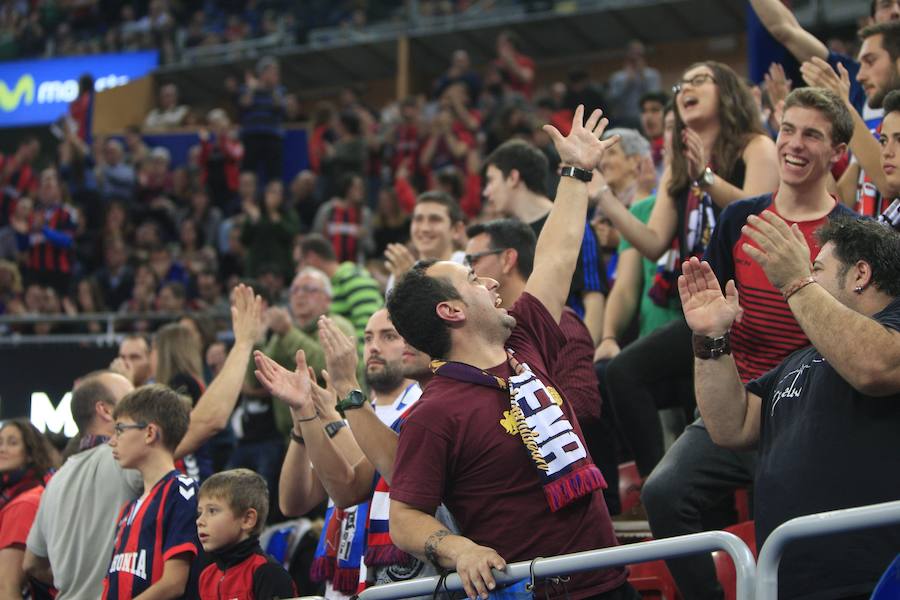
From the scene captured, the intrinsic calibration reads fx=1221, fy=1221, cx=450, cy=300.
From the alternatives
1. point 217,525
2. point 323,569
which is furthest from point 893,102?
point 217,525

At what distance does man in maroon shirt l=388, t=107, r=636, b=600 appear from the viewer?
11.0ft

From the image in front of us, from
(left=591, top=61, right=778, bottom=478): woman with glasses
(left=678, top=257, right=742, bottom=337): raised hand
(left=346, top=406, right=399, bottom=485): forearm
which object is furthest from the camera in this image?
(left=591, top=61, right=778, bottom=478): woman with glasses

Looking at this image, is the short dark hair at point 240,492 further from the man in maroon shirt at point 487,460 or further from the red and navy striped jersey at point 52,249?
the red and navy striped jersey at point 52,249

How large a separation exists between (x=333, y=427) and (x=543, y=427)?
3.64 ft

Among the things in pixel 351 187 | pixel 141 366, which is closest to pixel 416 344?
pixel 141 366

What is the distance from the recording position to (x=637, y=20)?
16000mm

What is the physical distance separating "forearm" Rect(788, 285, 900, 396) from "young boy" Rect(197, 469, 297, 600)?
2.27 m

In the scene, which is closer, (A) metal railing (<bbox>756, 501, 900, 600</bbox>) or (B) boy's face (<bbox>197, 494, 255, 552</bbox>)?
(A) metal railing (<bbox>756, 501, 900, 600</bbox>)

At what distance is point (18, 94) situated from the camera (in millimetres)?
20344

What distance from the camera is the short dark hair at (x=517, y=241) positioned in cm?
460

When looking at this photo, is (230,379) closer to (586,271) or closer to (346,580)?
(346,580)

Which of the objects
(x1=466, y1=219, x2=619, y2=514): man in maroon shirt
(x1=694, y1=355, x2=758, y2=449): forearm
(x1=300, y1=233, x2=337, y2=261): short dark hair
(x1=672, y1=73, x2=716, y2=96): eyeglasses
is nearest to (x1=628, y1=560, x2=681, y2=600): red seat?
(x1=466, y1=219, x2=619, y2=514): man in maroon shirt

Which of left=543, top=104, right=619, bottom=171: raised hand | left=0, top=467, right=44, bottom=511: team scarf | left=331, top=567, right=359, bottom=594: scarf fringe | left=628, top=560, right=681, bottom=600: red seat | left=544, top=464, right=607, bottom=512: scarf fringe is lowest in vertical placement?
left=628, top=560, right=681, bottom=600: red seat

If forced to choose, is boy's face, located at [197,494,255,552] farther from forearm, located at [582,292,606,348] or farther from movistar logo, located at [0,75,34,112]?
movistar logo, located at [0,75,34,112]
